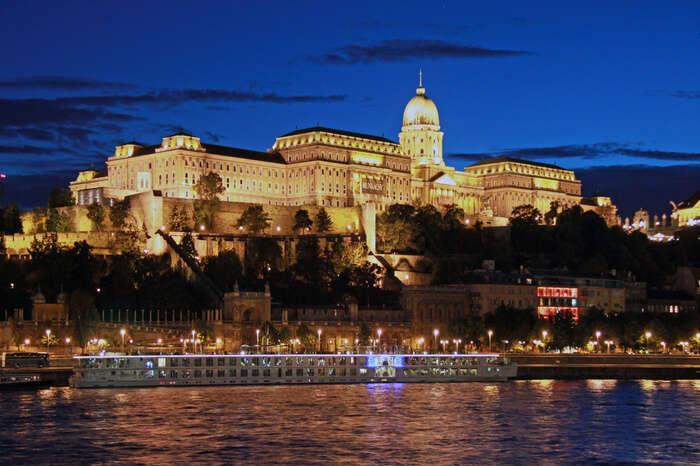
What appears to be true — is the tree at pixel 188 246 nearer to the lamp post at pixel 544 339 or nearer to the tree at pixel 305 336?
the tree at pixel 305 336

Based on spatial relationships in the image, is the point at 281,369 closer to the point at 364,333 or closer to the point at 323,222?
the point at 364,333

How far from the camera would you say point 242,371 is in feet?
274

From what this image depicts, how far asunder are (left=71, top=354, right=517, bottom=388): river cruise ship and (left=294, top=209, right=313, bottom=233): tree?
47779 millimetres

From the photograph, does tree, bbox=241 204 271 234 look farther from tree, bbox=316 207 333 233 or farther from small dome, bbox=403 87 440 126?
small dome, bbox=403 87 440 126

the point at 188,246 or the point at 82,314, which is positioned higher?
the point at 188,246

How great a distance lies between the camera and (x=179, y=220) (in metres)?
123

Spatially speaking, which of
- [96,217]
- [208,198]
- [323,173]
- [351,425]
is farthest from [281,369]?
[323,173]

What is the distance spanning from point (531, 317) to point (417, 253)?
83.7 feet

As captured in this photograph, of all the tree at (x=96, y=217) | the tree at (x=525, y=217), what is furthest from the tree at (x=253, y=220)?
the tree at (x=525, y=217)

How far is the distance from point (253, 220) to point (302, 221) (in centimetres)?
709

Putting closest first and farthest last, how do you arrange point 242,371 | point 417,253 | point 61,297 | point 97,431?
point 97,431, point 242,371, point 61,297, point 417,253

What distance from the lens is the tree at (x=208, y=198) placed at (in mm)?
126938

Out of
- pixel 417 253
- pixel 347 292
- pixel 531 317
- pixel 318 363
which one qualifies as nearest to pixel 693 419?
pixel 318 363

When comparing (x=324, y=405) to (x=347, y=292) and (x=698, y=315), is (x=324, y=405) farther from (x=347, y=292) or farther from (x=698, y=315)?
(x=698, y=315)
